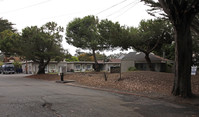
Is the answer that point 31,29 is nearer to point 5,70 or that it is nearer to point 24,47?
point 24,47

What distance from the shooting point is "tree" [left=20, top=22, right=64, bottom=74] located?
94.8 ft

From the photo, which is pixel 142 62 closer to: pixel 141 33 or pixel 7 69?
pixel 141 33

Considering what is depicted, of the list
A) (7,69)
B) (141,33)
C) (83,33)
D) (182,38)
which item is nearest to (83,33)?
(83,33)

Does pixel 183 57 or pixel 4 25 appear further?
pixel 4 25

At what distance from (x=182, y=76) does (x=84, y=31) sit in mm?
25522

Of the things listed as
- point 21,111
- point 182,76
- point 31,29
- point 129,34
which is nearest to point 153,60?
point 129,34

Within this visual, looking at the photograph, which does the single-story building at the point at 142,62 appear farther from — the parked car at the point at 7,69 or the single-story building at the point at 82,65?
the parked car at the point at 7,69

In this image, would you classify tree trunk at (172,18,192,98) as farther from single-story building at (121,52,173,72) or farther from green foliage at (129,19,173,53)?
single-story building at (121,52,173,72)

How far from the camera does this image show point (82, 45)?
35406mm

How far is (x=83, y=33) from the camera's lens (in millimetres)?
35531

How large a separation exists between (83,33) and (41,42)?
892 centimetres

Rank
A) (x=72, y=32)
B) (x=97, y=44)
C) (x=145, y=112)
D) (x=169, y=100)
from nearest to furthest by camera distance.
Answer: (x=145, y=112) → (x=169, y=100) → (x=97, y=44) → (x=72, y=32)

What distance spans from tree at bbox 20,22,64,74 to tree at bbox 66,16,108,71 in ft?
15.0

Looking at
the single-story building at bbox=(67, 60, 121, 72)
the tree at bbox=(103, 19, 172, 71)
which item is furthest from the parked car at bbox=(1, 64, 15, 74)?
the tree at bbox=(103, 19, 172, 71)
